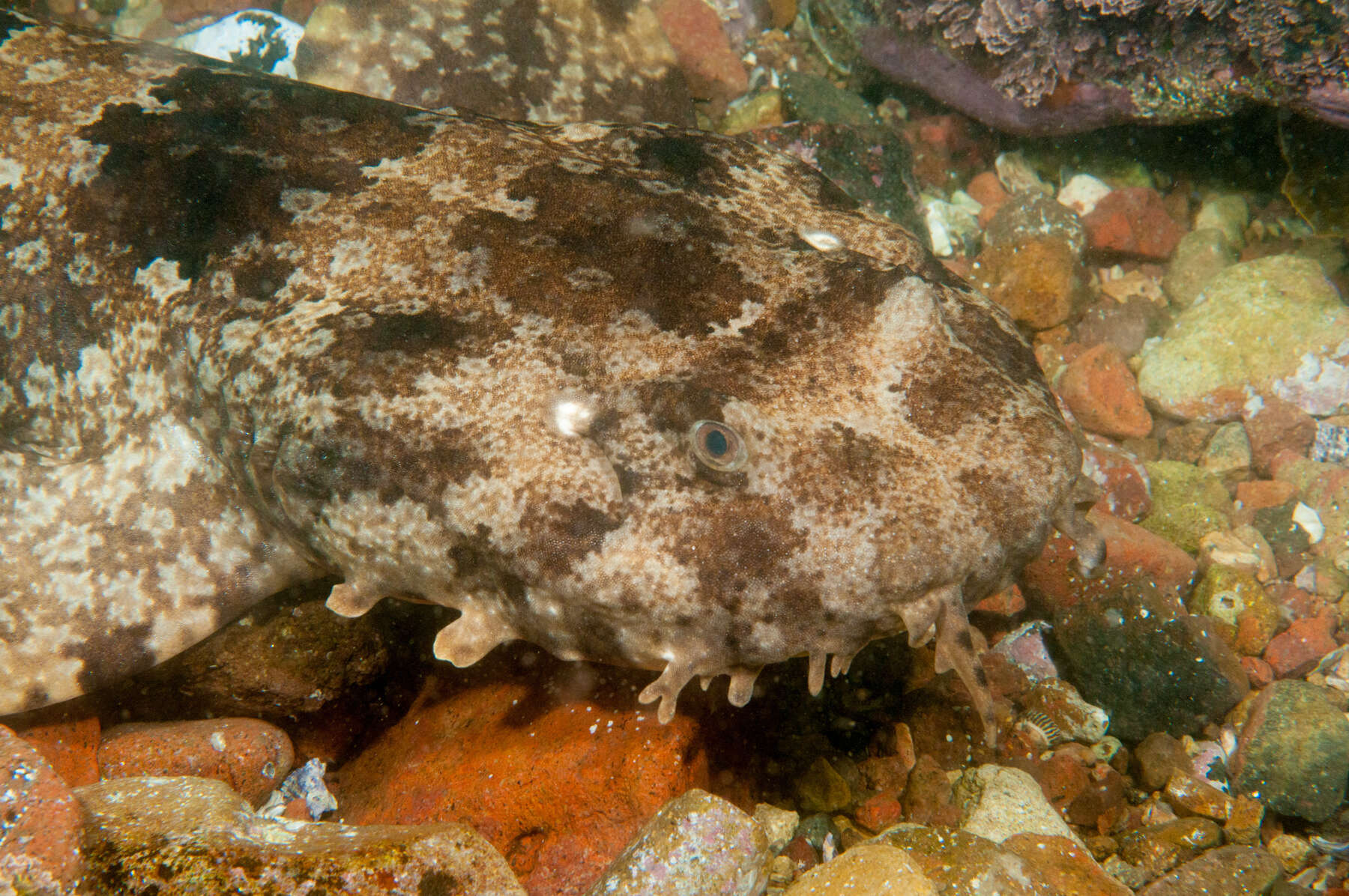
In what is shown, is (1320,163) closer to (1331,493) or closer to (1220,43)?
(1220,43)

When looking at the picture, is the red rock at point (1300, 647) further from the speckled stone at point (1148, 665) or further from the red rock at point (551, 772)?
the red rock at point (551, 772)

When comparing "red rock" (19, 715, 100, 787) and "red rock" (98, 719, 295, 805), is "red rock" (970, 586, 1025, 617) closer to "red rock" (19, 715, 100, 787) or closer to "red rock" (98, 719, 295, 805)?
"red rock" (98, 719, 295, 805)

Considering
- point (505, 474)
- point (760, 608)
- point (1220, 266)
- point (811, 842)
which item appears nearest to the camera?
point (760, 608)

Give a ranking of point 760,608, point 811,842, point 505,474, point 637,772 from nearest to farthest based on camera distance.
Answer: point 760,608, point 505,474, point 637,772, point 811,842

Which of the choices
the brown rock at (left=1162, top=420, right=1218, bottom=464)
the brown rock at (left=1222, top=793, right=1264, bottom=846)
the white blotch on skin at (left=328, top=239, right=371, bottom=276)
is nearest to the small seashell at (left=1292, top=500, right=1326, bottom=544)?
the brown rock at (left=1162, top=420, right=1218, bottom=464)

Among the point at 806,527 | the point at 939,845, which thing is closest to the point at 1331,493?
the point at 939,845

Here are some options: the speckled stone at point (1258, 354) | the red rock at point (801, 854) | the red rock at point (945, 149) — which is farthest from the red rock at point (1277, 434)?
the red rock at point (801, 854)

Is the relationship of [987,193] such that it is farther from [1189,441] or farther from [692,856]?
[692,856]
